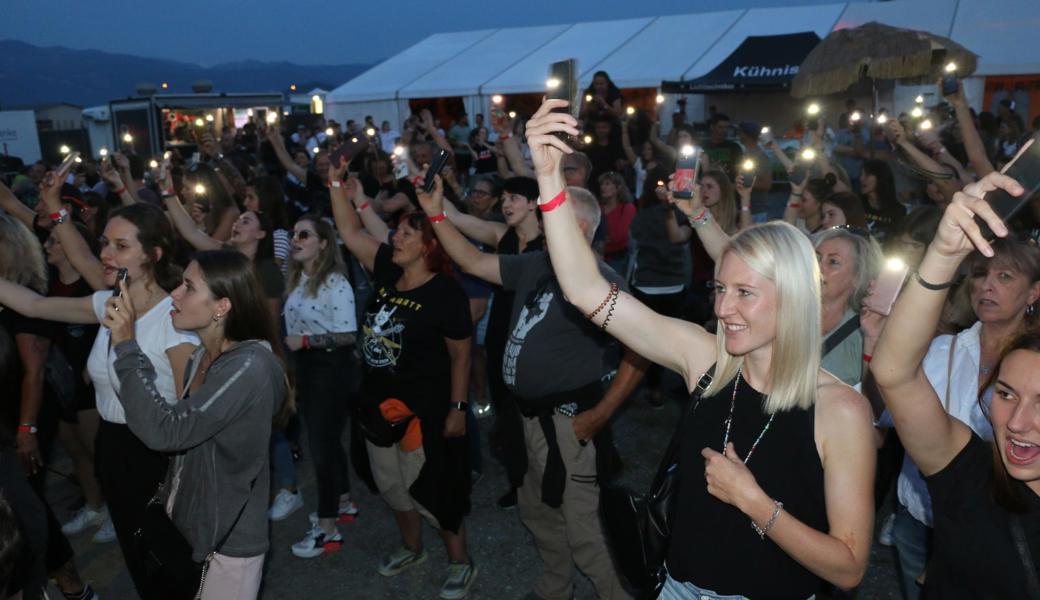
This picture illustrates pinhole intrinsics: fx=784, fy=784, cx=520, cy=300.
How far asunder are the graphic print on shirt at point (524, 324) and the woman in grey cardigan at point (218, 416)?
1.10m

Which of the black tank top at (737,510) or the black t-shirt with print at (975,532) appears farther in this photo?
the black tank top at (737,510)

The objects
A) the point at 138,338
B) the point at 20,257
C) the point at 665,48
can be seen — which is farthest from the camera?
the point at 665,48

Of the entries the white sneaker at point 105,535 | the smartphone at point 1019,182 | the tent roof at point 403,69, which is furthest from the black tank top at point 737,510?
the tent roof at point 403,69

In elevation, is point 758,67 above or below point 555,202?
Answer: above

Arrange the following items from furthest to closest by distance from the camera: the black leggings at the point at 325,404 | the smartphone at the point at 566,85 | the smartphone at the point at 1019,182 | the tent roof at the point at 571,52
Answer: the tent roof at the point at 571,52, the black leggings at the point at 325,404, the smartphone at the point at 566,85, the smartphone at the point at 1019,182

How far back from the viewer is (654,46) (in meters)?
20.2

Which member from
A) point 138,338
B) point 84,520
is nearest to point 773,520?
point 138,338

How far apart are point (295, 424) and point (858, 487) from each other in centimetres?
452

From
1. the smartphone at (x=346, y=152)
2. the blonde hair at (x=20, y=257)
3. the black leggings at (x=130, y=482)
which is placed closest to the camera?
the black leggings at (x=130, y=482)

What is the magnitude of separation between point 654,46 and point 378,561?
59.3 ft

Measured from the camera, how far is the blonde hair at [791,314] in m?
2.07

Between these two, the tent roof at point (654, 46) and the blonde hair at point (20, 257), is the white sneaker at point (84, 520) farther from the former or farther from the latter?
the tent roof at point (654, 46)

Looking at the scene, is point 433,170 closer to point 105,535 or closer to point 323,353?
point 323,353

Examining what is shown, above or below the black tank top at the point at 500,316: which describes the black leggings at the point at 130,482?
below
